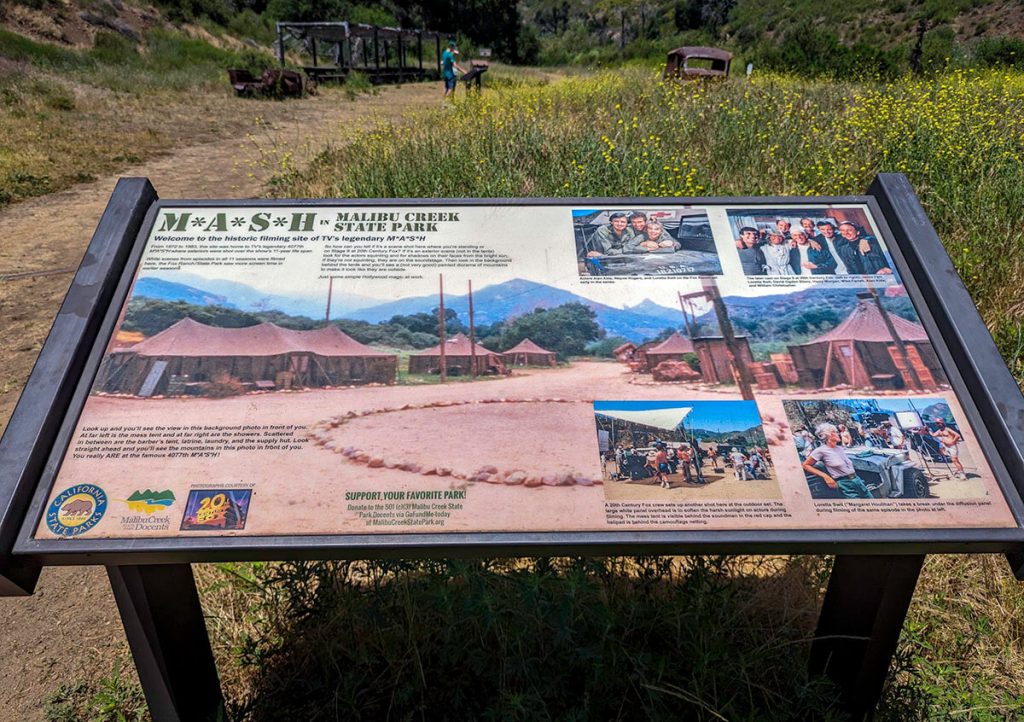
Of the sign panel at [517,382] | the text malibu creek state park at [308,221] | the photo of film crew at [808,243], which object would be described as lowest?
the sign panel at [517,382]

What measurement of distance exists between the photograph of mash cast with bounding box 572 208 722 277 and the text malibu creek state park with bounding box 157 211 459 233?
1.32ft

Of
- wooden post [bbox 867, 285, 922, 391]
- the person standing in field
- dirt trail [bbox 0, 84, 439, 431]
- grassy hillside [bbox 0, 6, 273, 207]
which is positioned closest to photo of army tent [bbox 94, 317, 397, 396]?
→ the person standing in field

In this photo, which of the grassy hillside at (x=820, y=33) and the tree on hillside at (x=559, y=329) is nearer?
the tree on hillside at (x=559, y=329)

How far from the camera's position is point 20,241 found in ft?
21.5

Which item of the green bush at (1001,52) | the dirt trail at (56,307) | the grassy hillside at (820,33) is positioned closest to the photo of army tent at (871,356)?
the dirt trail at (56,307)

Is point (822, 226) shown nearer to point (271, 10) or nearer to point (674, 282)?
point (674, 282)

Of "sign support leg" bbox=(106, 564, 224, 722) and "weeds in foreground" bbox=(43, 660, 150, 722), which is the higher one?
"sign support leg" bbox=(106, 564, 224, 722)

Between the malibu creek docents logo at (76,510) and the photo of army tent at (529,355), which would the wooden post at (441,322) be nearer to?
the photo of army tent at (529,355)

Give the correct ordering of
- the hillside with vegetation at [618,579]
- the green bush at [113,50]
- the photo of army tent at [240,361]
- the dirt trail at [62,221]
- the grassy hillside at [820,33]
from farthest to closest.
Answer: the grassy hillside at [820,33], the green bush at [113,50], the dirt trail at [62,221], the hillside with vegetation at [618,579], the photo of army tent at [240,361]

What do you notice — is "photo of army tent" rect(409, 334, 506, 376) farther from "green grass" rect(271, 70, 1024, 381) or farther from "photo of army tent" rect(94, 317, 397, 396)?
"green grass" rect(271, 70, 1024, 381)

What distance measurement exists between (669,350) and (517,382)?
388mm

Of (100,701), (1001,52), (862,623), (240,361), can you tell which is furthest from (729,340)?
(1001,52)

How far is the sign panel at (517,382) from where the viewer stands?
1.47 meters

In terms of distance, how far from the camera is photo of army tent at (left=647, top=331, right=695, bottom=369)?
171 cm
